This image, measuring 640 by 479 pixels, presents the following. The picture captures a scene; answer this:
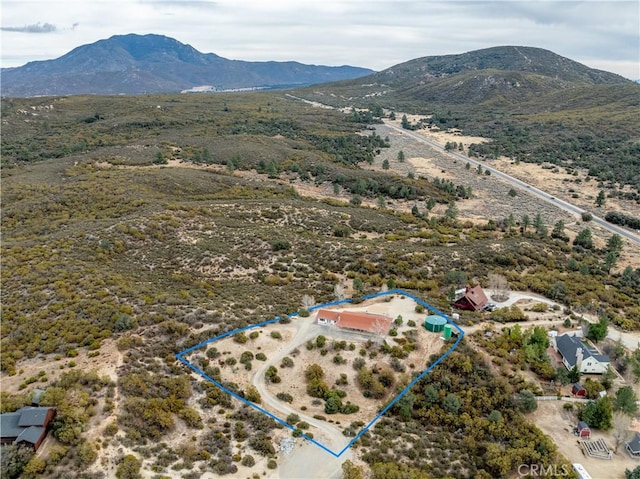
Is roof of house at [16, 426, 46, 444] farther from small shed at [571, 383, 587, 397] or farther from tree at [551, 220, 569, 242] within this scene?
tree at [551, 220, 569, 242]

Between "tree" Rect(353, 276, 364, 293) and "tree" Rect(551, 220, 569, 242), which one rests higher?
"tree" Rect(353, 276, 364, 293)

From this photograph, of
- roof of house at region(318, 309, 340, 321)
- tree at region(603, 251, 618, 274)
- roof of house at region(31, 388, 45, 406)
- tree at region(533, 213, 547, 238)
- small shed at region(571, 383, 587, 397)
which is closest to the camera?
roof of house at region(31, 388, 45, 406)

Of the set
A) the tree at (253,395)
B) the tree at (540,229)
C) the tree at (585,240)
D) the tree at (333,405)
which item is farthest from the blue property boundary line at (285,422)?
the tree at (585,240)

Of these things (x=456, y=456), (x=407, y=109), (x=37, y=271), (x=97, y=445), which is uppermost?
(x=407, y=109)

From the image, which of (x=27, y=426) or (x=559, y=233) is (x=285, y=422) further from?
(x=559, y=233)

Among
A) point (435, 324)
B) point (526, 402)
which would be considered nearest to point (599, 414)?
point (526, 402)

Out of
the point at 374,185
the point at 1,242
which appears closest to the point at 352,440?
the point at 1,242

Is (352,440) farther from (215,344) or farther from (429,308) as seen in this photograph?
(429,308)

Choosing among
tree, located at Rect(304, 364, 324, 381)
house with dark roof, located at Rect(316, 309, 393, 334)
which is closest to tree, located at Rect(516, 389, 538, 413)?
house with dark roof, located at Rect(316, 309, 393, 334)
